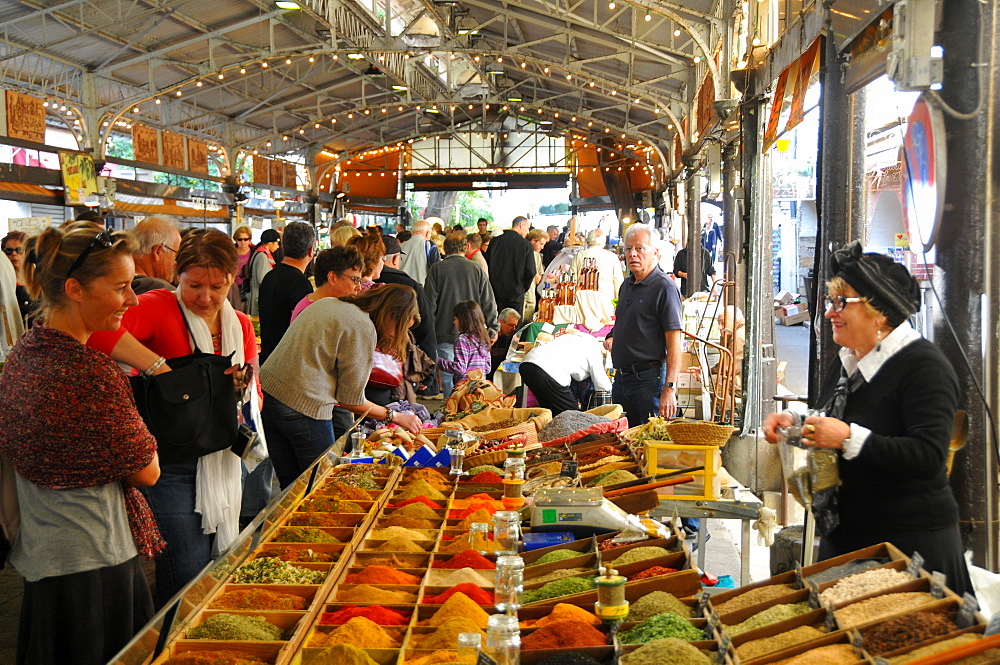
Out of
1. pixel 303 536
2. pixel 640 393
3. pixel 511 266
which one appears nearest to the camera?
pixel 303 536

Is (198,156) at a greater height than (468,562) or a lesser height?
greater

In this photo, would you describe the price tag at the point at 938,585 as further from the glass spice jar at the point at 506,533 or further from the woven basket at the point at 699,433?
the woven basket at the point at 699,433

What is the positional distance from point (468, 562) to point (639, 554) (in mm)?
495

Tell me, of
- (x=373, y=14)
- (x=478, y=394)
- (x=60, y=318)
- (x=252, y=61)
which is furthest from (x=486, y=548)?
(x=373, y=14)

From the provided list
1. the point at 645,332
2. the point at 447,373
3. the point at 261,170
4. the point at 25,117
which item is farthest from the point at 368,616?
the point at 261,170

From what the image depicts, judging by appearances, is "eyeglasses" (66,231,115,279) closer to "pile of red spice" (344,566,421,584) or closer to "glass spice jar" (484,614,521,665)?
"pile of red spice" (344,566,421,584)

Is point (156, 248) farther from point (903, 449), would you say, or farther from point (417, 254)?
point (417, 254)

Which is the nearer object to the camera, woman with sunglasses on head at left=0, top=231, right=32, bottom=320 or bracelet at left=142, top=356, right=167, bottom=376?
bracelet at left=142, top=356, right=167, bottom=376

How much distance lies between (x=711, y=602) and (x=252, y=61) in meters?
14.0

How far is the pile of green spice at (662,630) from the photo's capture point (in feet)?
6.79

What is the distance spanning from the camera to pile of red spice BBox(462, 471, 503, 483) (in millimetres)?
3805

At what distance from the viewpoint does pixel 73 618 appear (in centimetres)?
243

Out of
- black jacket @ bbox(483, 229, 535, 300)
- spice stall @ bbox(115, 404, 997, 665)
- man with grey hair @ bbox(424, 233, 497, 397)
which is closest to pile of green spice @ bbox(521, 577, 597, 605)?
spice stall @ bbox(115, 404, 997, 665)

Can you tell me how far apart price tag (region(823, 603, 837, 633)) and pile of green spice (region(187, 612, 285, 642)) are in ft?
4.17
